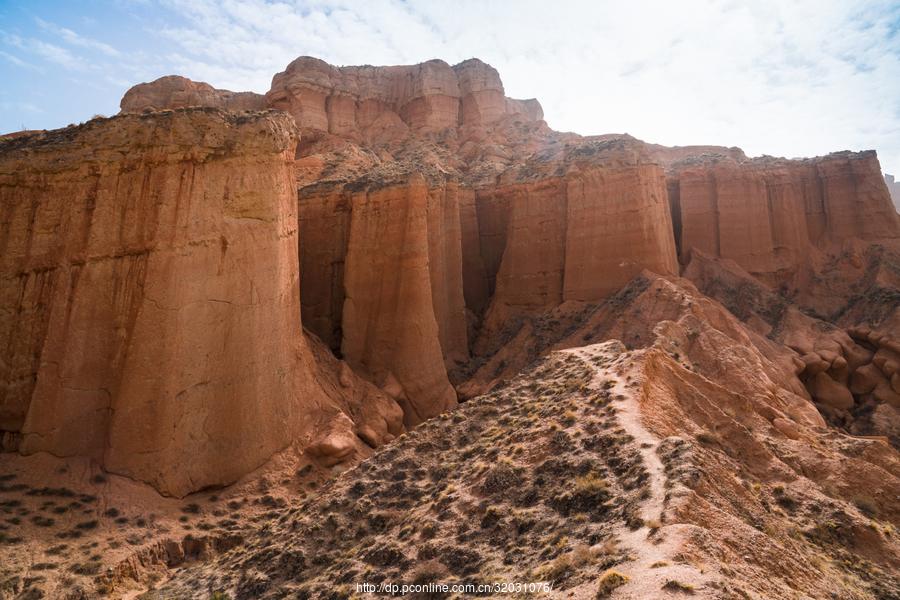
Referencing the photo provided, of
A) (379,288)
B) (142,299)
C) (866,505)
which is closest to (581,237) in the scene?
(379,288)

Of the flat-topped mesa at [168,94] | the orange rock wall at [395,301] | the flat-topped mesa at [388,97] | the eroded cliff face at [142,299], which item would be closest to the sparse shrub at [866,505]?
the eroded cliff face at [142,299]

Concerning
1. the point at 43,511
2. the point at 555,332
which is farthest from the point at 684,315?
the point at 43,511

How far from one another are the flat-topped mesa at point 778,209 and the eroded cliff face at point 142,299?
3067 centimetres

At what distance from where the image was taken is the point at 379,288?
82.7 feet

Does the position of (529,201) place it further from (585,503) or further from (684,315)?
(585,503)

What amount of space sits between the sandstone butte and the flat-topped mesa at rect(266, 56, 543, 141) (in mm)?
540

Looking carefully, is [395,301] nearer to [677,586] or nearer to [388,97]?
[677,586]

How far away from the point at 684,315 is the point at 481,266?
628 inches

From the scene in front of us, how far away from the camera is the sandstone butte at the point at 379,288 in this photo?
595 inches

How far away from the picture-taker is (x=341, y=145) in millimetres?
48062

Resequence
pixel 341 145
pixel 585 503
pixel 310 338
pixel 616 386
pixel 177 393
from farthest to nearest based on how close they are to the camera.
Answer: pixel 341 145, pixel 310 338, pixel 177 393, pixel 616 386, pixel 585 503

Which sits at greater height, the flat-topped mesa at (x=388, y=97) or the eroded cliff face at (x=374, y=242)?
the flat-topped mesa at (x=388, y=97)

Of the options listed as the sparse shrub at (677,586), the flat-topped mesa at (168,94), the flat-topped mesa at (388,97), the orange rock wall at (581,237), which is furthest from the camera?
the flat-topped mesa at (388,97)

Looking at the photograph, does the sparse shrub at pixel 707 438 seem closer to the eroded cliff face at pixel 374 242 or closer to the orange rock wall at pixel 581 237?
the eroded cliff face at pixel 374 242
